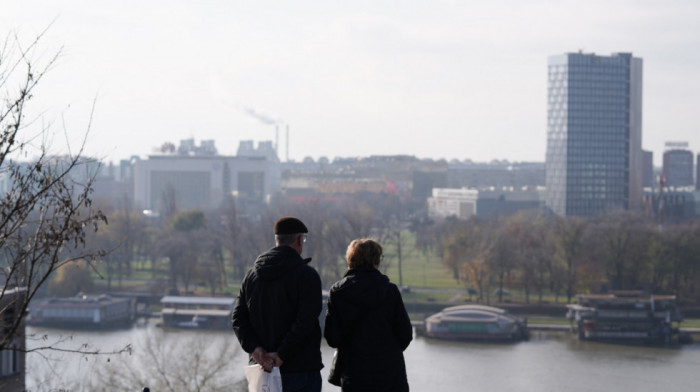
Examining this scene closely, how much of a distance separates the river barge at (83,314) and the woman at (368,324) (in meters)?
21.7

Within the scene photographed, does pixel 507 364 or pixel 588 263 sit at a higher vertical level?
pixel 588 263

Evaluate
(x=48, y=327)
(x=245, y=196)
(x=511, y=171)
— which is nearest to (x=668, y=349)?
(x=48, y=327)

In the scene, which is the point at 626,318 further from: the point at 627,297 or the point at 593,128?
the point at 593,128

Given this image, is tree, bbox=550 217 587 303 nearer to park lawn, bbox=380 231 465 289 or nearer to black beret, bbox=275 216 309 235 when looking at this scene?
park lawn, bbox=380 231 465 289

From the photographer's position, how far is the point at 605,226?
3200 cm

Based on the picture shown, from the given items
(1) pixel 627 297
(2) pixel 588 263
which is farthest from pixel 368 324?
(2) pixel 588 263

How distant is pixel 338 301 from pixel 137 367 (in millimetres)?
13733

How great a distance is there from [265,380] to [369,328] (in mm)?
371

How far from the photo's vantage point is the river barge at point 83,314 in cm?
2448

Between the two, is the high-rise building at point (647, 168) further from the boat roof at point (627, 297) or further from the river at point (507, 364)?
the river at point (507, 364)

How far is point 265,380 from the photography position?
3.44m

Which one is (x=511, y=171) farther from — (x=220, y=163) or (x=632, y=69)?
(x=632, y=69)

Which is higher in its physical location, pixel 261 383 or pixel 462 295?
pixel 261 383

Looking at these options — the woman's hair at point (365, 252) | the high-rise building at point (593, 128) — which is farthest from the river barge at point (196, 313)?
the high-rise building at point (593, 128)
